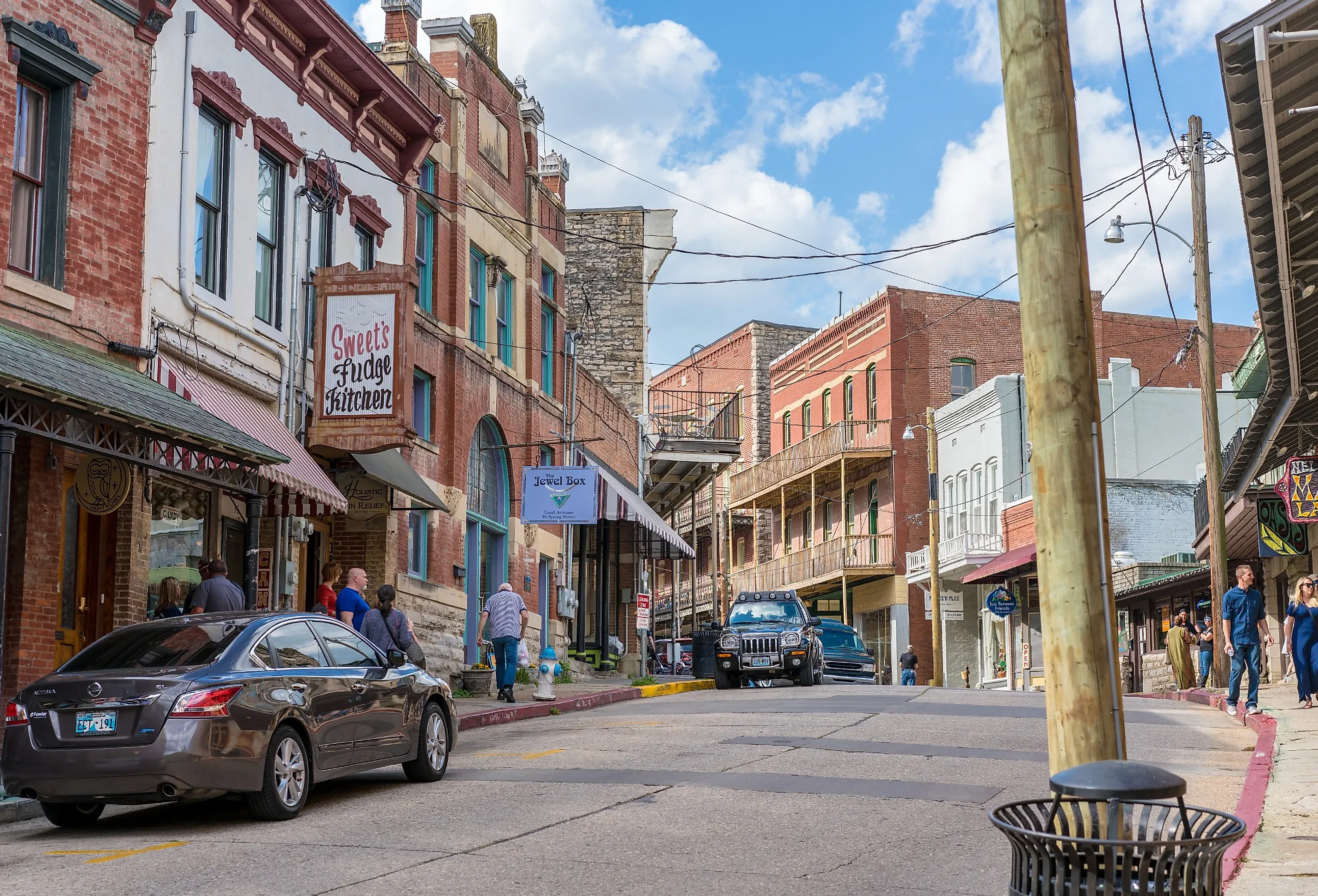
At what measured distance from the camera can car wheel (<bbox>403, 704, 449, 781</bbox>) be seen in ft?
40.6

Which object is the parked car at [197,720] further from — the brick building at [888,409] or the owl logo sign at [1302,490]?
the brick building at [888,409]

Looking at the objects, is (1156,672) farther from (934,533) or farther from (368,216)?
(368,216)

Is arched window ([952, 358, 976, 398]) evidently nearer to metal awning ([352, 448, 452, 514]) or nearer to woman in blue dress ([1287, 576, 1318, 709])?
metal awning ([352, 448, 452, 514])

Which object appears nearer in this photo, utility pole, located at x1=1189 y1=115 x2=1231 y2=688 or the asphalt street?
the asphalt street

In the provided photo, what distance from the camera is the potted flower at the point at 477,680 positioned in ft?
74.0

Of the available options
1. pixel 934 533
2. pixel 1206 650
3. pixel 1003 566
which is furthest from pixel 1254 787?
pixel 934 533

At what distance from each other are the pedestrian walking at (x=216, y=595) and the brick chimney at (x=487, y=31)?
18.0 meters

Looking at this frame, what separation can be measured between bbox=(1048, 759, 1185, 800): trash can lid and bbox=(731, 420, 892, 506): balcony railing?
4488cm

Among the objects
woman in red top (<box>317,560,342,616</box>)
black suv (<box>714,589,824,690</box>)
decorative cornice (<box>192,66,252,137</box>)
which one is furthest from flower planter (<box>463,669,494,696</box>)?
decorative cornice (<box>192,66,252,137</box>)

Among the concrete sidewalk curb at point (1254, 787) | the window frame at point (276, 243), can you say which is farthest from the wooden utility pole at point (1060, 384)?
the window frame at point (276, 243)

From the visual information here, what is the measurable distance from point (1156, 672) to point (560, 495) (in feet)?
56.3

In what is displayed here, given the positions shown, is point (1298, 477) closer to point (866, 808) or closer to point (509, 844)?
point (866, 808)

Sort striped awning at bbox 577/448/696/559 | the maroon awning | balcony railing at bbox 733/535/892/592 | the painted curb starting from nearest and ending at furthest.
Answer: the painted curb → striped awning at bbox 577/448/696/559 → the maroon awning → balcony railing at bbox 733/535/892/592

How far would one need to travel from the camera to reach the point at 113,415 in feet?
41.3
